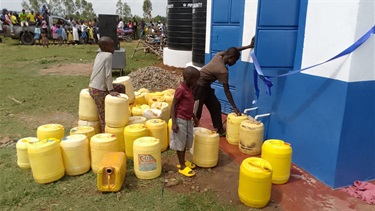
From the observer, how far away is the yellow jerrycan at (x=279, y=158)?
3.66 meters

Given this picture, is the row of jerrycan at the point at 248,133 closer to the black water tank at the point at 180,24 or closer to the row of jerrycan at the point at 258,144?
the row of jerrycan at the point at 258,144

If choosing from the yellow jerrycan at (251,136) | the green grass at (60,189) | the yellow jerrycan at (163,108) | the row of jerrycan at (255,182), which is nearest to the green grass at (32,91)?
the green grass at (60,189)

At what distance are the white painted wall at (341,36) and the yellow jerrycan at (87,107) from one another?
3283 millimetres

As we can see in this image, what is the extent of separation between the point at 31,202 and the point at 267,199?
2.72 meters

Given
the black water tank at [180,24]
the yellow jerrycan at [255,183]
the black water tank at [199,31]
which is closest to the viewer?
the yellow jerrycan at [255,183]

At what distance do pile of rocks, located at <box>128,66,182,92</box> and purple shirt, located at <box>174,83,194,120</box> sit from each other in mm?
5245

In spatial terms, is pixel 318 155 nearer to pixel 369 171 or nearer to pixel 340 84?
pixel 369 171

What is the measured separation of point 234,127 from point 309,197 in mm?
1738

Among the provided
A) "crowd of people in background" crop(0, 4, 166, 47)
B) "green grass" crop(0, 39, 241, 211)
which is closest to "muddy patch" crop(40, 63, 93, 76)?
"green grass" crop(0, 39, 241, 211)

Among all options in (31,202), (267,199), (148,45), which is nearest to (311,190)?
(267,199)

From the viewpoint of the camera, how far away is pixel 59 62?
1445 cm

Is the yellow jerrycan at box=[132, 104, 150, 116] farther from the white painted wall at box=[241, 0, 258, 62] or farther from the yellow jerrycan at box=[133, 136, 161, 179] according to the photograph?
the white painted wall at box=[241, 0, 258, 62]

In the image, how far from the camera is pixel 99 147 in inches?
154

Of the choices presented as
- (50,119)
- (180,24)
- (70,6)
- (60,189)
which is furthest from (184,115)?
(70,6)
